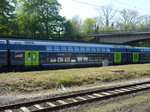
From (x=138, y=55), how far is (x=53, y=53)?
19460 millimetres

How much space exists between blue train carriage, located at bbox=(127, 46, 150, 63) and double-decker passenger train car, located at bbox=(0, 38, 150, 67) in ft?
8.34

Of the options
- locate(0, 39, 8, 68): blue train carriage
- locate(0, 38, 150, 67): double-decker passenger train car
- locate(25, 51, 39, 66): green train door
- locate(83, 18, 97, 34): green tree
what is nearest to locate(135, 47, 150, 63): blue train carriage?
locate(0, 38, 150, 67): double-decker passenger train car

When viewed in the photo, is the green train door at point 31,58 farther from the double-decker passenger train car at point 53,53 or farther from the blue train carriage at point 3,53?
the blue train carriage at point 3,53

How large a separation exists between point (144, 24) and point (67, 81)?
72959 mm

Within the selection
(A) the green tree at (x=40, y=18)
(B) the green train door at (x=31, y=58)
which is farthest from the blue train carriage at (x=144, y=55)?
(A) the green tree at (x=40, y=18)

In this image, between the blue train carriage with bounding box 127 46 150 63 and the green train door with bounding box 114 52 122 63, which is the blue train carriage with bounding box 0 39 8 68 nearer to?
the green train door with bounding box 114 52 122 63

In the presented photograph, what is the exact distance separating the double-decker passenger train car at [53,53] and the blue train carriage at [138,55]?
254 cm

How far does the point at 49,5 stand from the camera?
57.3 meters

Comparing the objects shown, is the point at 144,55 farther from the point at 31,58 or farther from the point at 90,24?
the point at 90,24

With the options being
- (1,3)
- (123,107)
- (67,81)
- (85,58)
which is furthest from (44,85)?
(1,3)

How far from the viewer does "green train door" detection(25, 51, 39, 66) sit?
2025 cm

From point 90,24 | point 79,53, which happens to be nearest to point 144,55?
point 79,53

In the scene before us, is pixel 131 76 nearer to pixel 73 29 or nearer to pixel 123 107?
pixel 123 107

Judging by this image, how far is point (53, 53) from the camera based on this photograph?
22.4 metres
